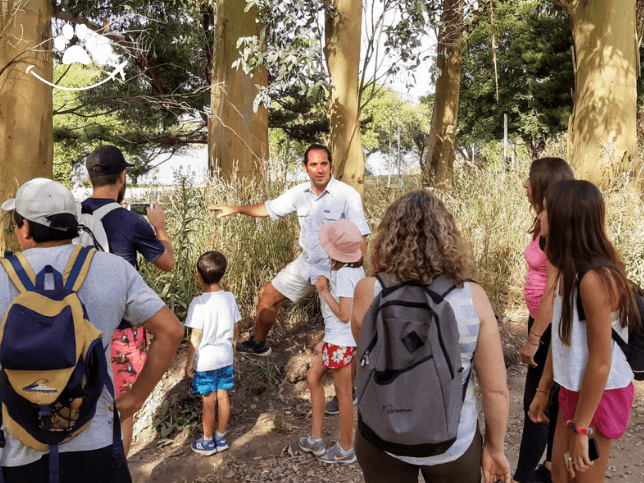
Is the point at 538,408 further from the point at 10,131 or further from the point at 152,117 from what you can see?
the point at 152,117

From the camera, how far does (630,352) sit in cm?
241

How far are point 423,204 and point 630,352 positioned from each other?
114 centimetres

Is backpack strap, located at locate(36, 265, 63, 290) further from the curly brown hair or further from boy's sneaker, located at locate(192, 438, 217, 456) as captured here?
boy's sneaker, located at locate(192, 438, 217, 456)

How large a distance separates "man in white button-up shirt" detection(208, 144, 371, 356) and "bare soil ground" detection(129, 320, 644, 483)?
0.32 meters

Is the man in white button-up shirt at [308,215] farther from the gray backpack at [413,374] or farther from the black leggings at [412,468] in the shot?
the gray backpack at [413,374]

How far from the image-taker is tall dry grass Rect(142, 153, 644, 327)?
5469 mm

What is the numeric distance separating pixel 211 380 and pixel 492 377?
237 centimetres

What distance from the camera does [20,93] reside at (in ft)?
15.6

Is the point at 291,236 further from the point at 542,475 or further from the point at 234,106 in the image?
the point at 542,475

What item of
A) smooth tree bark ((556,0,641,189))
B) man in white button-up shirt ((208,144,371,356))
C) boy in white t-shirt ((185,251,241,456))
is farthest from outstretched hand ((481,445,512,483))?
smooth tree bark ((556,0,641,189))

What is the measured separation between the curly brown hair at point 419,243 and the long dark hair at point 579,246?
59 cm

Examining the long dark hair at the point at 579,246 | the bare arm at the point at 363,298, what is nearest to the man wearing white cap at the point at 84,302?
the bare arm at the point at 363,298

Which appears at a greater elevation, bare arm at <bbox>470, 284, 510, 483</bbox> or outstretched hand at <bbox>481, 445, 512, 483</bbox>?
bare arm at <bbox>470, 284, 510, 483</bbox>

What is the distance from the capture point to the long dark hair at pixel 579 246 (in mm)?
2305
